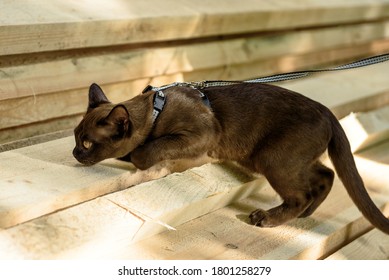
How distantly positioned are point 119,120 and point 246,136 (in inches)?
25.6

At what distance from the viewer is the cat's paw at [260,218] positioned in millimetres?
3066

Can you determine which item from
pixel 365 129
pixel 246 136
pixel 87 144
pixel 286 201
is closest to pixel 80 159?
pixel 87 144

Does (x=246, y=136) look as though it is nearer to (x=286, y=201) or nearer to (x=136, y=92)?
(x=286, y=201)

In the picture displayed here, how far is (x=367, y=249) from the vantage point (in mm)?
3195

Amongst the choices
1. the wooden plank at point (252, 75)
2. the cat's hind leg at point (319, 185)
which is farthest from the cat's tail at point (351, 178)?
the wooden plank at point (252, 75)

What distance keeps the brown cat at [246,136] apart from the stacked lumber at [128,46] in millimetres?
687

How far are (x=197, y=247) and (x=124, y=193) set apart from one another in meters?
0.40

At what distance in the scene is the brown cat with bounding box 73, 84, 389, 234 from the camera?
2.98 meters

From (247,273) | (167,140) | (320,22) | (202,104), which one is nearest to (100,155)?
(167,140)

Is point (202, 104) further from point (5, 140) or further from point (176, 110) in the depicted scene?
point (5, 140)

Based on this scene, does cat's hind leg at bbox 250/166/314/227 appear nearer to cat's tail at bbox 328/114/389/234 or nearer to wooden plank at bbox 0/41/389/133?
cat's tail at bbox 328/114/389/234

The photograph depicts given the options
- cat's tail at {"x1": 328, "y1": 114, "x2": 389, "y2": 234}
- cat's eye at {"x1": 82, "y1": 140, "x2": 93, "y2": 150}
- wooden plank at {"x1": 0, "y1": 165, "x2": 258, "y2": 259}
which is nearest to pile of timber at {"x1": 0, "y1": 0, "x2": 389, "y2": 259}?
wooden plank at {"x1": 0, "y1": 165, "x2": 258, "y2": 259}

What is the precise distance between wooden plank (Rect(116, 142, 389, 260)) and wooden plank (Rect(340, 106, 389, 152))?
0.53 meters

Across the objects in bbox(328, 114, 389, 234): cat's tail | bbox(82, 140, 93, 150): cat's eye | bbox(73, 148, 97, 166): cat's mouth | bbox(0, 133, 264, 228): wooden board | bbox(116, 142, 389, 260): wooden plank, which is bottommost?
bbox(116, 142, 389, 260): wooden plank
